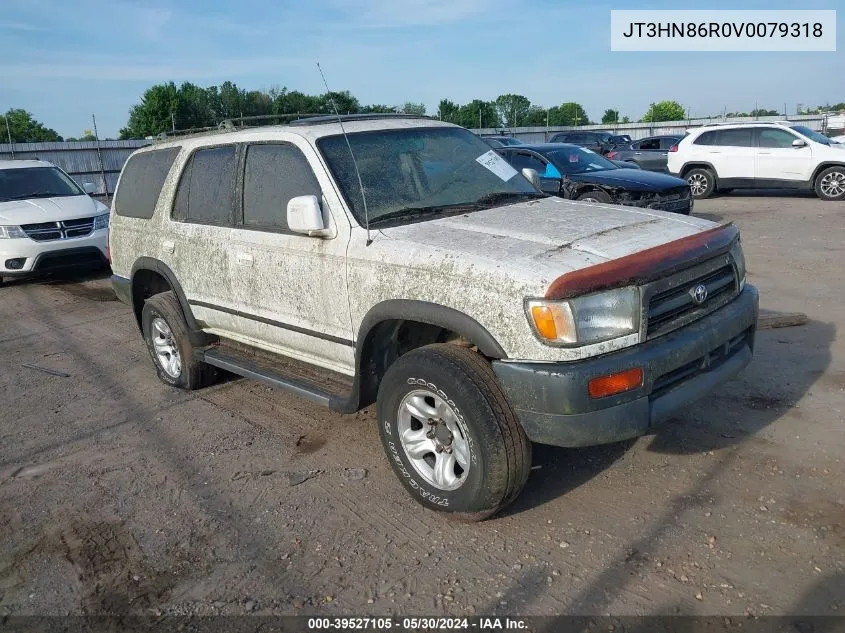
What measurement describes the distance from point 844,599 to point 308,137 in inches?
136

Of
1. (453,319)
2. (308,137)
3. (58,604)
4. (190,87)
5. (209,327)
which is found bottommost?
(58,604)

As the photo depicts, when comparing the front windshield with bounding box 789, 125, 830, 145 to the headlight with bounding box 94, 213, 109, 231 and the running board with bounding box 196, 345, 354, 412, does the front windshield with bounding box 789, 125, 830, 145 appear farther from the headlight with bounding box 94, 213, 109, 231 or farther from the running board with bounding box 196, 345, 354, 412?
the running board with bounding box 196, 345, 354, 412

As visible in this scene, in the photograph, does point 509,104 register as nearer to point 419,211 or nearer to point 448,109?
point 448,109

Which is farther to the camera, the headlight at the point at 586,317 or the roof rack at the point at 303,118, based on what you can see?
the roof rack at the point at 303,118

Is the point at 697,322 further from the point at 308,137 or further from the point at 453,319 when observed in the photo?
the point at 308,137

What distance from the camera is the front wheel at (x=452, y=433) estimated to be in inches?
122

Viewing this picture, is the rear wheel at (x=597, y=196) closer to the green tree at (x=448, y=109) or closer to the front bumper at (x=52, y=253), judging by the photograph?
the front bumper at (x=52, y=253)

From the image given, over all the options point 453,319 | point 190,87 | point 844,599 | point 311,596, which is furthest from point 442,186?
point 190,87

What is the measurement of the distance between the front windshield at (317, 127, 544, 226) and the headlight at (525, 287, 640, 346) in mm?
1217

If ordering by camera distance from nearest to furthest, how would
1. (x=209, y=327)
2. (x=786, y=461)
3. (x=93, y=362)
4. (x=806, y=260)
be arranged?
1. (x=786, y=461)
2. (x=209, y=327)
3. (x=93, y=362)
4. (x=806, y=260)

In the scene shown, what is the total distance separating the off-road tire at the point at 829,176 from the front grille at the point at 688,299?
1343cm

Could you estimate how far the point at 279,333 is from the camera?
4.31m

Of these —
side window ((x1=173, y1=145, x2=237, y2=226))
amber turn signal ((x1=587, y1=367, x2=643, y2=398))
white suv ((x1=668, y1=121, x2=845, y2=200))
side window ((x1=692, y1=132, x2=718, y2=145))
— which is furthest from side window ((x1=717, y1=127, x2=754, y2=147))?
amber turn signal ((x1=587, y1=367, x2=643, y2=398))

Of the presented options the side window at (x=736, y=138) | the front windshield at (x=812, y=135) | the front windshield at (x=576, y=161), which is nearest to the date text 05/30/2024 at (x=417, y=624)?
the front windshield at (x=576, y=161)
